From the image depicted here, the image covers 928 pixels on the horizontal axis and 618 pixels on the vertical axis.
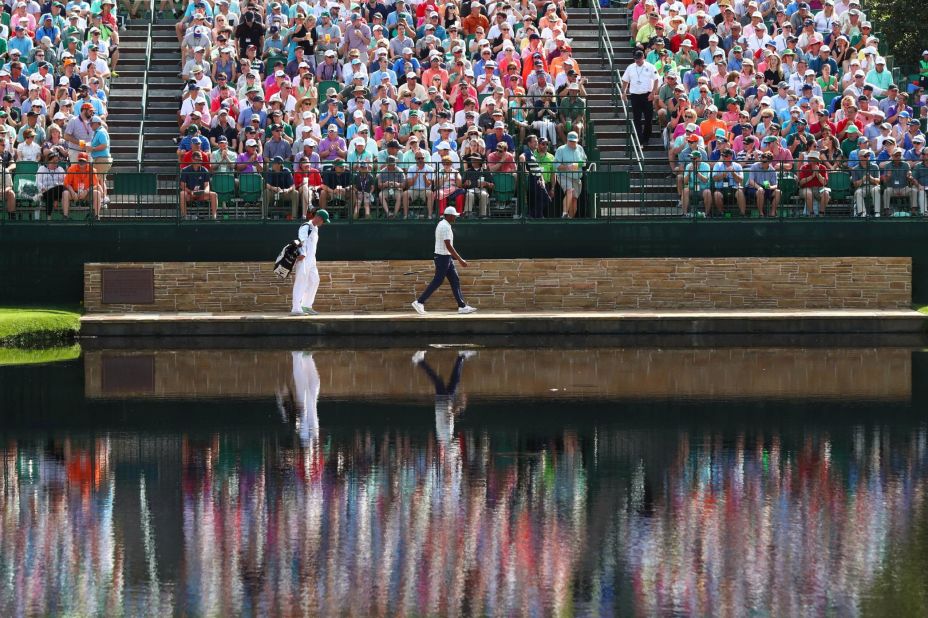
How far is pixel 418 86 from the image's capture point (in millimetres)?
28859

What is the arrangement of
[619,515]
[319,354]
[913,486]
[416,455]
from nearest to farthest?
[619,515], [913,486], [416,455], [319,354]

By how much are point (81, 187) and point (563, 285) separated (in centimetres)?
771

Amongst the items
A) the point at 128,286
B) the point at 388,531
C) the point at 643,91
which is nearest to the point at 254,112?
the point at 128,286

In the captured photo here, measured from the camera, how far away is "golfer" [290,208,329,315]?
24.9 m

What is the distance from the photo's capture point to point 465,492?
12.0m

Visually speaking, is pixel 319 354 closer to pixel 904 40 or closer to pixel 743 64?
pixel 743 64

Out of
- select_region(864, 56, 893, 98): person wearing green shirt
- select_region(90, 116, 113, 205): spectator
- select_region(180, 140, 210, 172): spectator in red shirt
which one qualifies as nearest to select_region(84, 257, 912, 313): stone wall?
select_region(180, 140, 210, 172): spectator in red shirt

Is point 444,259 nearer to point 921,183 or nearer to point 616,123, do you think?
point 616,123

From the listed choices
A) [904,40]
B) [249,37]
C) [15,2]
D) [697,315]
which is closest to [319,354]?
[697,315]

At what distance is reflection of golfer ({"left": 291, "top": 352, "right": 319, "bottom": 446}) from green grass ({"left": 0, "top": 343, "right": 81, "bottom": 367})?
2957mm

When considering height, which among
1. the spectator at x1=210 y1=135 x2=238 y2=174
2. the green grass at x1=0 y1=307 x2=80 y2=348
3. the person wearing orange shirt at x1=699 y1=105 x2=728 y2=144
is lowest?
the green grass at x1=0 y1=307 x2=80 y2=348

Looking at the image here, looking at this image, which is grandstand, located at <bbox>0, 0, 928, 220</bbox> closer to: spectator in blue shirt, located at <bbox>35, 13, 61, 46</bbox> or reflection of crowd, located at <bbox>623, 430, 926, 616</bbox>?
spectator in blue shirt, located at <bbox>35, 13, 61, 46</bbox>

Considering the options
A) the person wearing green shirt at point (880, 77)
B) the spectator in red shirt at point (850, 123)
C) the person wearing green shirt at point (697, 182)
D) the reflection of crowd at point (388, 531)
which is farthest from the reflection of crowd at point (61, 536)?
the person wearing green shirt at point (880, 77)

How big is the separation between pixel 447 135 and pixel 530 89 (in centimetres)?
269
